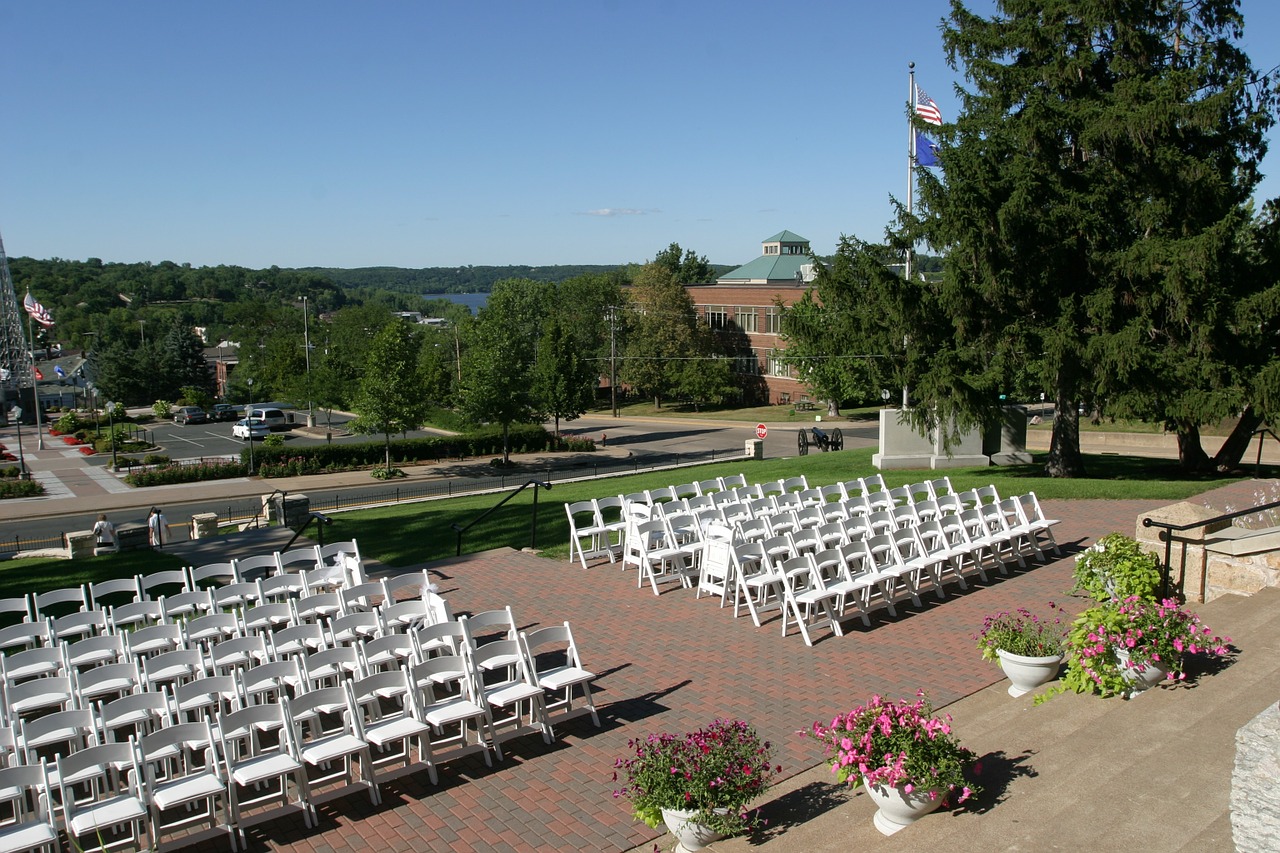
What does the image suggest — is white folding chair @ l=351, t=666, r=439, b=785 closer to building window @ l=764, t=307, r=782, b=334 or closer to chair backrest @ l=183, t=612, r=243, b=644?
chair backrest @ l=183, t=612, r=243, b=644

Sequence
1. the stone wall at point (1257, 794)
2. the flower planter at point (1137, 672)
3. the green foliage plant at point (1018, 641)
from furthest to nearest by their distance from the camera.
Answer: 1. the green foliage plant at point (1018, 641)
2. the flower planter at point (1137, 672)
3. the stone wall at point (1257, 794)

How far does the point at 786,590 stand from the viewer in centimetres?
1076

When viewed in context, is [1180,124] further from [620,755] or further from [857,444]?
[857,444]

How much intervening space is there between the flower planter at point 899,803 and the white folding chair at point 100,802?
4.69 m

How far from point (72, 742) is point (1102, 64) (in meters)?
23.0

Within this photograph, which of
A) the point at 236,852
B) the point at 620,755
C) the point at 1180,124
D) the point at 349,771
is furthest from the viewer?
the point at 1180,124

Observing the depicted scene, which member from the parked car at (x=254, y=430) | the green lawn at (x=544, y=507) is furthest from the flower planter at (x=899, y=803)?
the parked car at (x=254, y=430)

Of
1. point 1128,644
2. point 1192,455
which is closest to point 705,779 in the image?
point 1128,644

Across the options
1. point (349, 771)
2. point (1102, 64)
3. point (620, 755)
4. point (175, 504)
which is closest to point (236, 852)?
point (349, 771)

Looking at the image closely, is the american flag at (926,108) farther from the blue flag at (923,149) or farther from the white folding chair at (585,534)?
the white folding chair at (585,534)

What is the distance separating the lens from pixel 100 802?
21.6ft

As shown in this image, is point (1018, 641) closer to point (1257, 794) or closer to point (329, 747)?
point (1257, 794)

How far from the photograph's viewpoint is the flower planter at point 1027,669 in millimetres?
8266

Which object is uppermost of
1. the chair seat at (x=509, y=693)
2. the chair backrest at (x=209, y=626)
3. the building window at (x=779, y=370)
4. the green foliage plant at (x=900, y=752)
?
the green foliage plant at (x=900, y=752)
